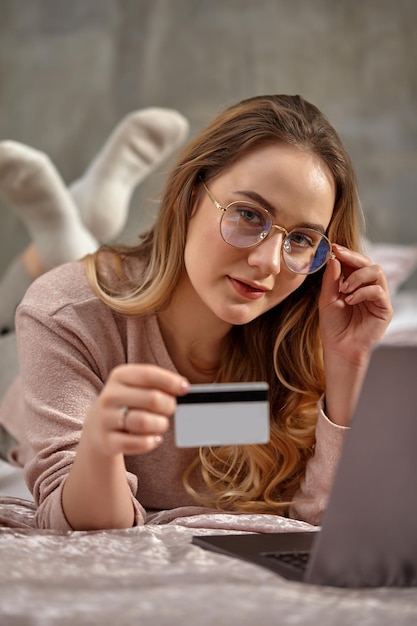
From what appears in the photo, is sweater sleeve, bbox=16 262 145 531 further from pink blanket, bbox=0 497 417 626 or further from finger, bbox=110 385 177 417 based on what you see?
finger, bbox=110 385 177 417

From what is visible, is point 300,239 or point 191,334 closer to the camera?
point 300,239

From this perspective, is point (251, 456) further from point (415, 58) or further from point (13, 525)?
point (415, 58)

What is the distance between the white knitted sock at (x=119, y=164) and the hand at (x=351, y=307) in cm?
122

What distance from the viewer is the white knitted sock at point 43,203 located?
230cm

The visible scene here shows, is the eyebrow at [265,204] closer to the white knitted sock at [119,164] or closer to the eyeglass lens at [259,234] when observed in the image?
the eyeglass lens at [259,234]

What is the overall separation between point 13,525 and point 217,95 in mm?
2179

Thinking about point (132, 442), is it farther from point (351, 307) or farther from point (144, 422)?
point (351, 307)

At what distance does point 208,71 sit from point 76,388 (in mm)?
2033

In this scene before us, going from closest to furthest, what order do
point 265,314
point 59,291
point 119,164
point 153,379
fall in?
point 153,379
point 59,291
point 265,314
point 119,164

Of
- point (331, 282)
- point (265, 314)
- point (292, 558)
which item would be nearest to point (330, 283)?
point (331, 282)

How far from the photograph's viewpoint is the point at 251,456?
1.48m

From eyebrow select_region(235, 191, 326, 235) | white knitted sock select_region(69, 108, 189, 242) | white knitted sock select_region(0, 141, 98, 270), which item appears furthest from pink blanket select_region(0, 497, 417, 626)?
white knitted sock select_region(69, 108, 189, 242)

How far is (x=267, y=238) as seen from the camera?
133 centimetres

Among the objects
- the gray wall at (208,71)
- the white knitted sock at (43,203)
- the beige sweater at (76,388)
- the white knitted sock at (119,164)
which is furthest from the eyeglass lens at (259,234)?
the gray wall at (208,71)
